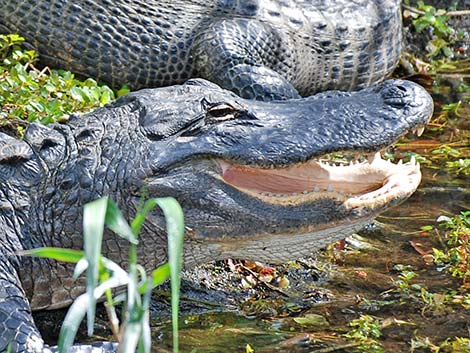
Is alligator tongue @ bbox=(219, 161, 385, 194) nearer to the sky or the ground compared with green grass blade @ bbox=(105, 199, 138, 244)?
nearer to the ground

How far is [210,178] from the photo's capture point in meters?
4.60

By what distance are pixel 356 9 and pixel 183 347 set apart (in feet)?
13.5

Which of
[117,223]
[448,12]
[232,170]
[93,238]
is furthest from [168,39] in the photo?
[93,238]

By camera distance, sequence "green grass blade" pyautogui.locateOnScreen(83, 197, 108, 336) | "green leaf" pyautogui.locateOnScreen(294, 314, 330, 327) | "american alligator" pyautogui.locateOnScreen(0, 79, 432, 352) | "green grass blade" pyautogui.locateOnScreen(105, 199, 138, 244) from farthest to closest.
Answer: "green leaf" pyautogui.locateOnScreen(294, 314, 330, 327), "american alligator" pyautogui.locateOnScreen(0, 79, 432, 352), "green grass blade" pyautogui.locateOnScreen(105, 199, 138, 244), "green grass blade" pyautogui.locateOnScreen(83, 197, 108, 336)

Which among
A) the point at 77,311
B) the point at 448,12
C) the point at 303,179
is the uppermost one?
the point at 77,311

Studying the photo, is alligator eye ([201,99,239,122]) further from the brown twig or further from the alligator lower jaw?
the brown twig

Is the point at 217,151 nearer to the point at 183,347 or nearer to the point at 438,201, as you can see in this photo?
the point at 183,347

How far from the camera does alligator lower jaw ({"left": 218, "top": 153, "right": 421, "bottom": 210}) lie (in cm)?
462

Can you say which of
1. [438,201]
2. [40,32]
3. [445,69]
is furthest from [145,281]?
[445,69]

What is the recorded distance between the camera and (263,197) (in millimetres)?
4625

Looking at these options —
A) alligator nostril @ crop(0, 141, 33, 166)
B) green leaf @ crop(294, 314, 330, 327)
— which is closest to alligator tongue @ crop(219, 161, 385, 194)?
green leaf @ crop(294, 314, 330, 327)

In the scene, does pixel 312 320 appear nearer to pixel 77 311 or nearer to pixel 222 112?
pixel 222 112

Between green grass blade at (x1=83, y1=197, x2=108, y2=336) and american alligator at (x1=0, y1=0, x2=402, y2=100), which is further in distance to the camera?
american alligator at (x1=0, y1=0, x2=402, y2=100)

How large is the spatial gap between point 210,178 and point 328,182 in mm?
474
